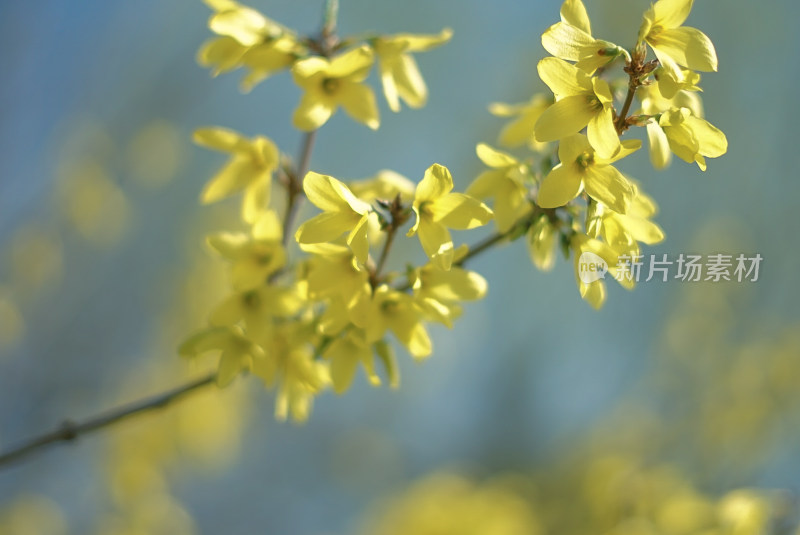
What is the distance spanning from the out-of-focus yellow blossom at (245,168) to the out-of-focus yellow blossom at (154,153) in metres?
3.60

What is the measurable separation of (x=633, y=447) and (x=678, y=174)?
6.88 feet

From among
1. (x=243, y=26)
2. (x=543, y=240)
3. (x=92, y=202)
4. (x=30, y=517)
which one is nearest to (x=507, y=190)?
(x=543, y=240)

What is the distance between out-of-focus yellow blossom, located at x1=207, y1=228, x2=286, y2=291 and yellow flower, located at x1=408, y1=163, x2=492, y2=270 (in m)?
0.39

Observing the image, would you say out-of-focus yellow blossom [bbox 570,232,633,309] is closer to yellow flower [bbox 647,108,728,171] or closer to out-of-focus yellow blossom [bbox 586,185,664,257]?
out-of-focus yellow blossom [bbox 586,185,664,257]

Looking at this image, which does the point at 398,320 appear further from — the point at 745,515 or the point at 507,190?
the point at 745,515

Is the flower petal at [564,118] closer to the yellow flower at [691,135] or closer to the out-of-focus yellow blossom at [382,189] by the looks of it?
the yellow flower at [691,135]

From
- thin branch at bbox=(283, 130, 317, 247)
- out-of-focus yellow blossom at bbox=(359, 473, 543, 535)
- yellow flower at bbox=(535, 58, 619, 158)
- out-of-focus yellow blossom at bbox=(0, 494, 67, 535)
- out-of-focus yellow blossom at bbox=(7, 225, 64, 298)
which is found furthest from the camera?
out-of-focus yellow blossom at bbox=(7, 225, 64, 298)

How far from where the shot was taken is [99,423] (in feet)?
5.04

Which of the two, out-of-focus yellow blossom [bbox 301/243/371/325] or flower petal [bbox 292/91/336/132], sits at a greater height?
flower petal [bbox 292/91/336/132]

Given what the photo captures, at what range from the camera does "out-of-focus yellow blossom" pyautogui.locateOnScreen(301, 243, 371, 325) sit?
1.26m

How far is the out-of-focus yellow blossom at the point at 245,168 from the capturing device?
5.06 ft

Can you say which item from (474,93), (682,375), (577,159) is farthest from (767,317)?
(577,159)

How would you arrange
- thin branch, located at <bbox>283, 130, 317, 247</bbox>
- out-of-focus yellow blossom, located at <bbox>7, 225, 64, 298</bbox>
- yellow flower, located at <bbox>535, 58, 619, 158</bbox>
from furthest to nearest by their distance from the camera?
out-of-focus yellow blossom, located at <bbox>7, 225, 64, 298</bbox> → thin branch, located at <bbox>283, 130, 317, 247</bbox> → yellow flower, located at <bbox>535, 58, 619, 158</bbox>

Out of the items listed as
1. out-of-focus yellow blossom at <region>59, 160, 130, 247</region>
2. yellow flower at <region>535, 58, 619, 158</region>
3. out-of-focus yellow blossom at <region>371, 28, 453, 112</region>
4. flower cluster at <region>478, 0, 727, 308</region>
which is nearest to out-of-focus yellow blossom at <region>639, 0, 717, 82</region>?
flower cluster at <region>478, 0, 727, 308</region>
